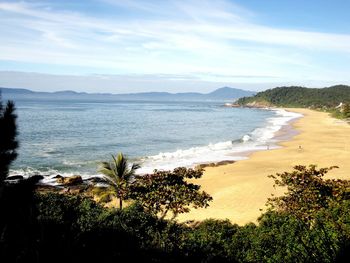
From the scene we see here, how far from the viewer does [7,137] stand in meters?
7.14

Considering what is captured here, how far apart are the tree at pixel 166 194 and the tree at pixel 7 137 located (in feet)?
36.2

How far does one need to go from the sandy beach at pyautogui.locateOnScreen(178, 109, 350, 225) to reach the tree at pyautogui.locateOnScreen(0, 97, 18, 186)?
15.3 m

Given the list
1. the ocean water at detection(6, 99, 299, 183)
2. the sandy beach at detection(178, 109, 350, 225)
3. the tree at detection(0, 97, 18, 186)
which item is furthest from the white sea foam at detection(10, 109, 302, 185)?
the tree at detection(0, 97, 18, 186)

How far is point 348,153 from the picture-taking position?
45438 millimetres

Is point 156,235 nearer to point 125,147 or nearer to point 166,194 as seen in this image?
point 166,194

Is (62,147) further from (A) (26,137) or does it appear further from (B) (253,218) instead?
(B) (253,218)

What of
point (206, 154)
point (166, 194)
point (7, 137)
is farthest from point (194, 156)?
point (7, 137)

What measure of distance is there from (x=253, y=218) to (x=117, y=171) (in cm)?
787

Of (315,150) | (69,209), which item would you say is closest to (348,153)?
(315,150)

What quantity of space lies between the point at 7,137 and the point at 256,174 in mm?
29068

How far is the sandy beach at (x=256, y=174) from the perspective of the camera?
76.7 feet

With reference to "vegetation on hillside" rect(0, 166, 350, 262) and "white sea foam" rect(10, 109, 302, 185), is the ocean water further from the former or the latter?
"vegetation on hillside" rect(0, 166, 350, 262)

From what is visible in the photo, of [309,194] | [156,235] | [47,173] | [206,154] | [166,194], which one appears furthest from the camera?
[206,154]

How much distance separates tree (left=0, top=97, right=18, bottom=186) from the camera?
7.02m
